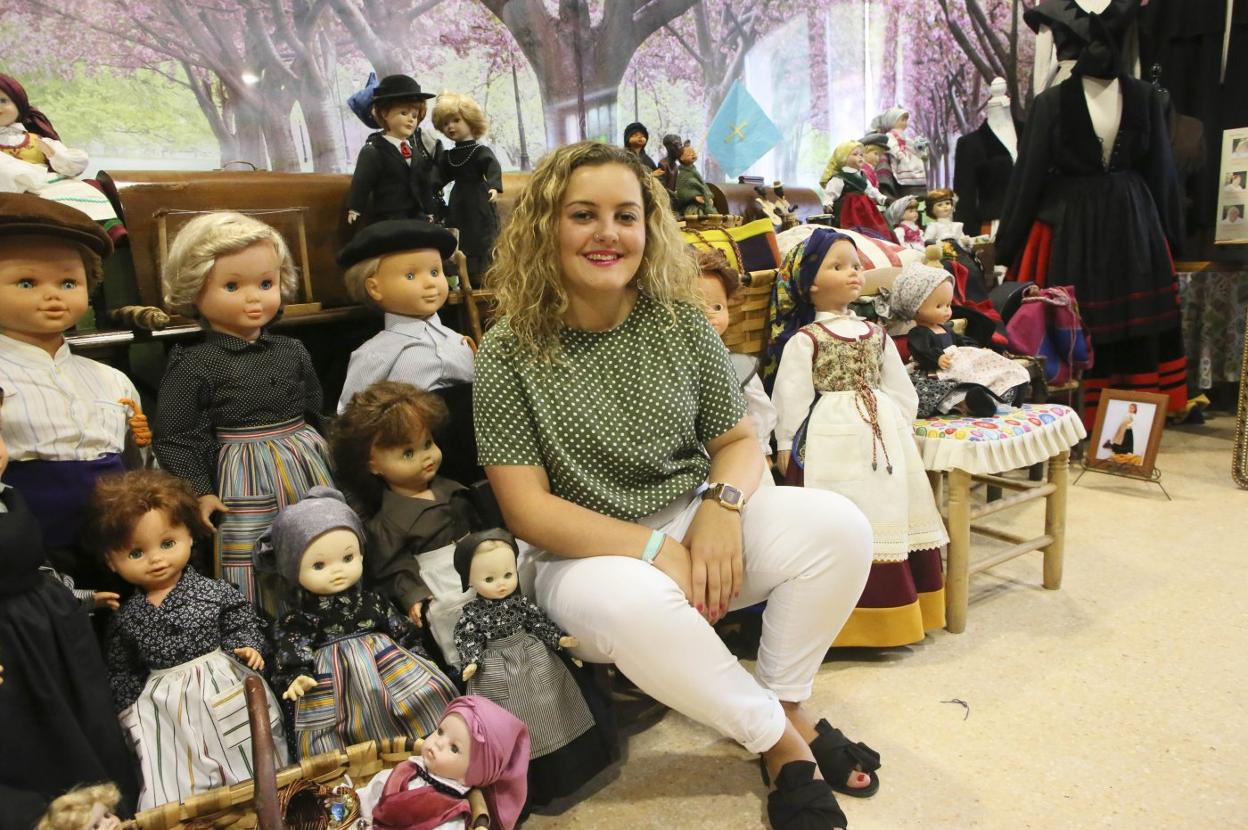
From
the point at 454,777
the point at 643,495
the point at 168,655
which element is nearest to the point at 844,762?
the point at 643,495

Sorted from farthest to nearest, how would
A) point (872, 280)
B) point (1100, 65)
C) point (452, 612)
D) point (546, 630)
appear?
point (1100, 65)
point (872, 280)
point (452, 612)
point (546, 630)

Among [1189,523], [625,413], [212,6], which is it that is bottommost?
[1189,523]

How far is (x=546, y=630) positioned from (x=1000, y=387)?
1.85 m

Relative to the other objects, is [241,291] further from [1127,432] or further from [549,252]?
[1127,432]

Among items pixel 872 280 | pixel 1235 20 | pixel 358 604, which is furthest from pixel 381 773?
pixel 1235 20

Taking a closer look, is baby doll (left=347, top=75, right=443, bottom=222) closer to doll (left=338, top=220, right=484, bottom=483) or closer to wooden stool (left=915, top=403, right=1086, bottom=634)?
doll (left=338, top=220, right=484, bottom=483)

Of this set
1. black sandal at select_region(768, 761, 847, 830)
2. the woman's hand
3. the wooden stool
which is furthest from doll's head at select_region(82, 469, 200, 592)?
the wooden stool

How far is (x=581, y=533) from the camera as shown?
5.36ft

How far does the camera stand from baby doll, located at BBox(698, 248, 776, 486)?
7.75 ft

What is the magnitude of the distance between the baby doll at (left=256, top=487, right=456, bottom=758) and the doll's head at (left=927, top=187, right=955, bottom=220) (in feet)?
12.8

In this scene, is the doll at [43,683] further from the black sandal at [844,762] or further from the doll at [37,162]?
the black sandal at [844,762]

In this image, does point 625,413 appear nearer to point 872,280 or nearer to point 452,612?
point 452,612

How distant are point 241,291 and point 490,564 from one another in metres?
0.86

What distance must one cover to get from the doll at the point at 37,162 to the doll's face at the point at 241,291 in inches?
16.6
